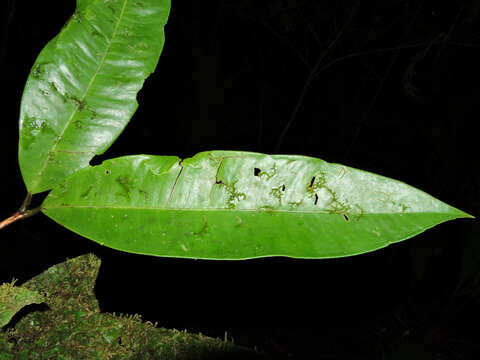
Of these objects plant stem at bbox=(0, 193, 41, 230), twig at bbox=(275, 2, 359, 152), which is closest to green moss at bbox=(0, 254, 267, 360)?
plant stem at bbox=(0, 193, 41, 230)

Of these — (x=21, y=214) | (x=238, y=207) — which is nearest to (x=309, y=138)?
(x=238, y=207)

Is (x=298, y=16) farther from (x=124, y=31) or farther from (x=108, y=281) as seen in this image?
(x=108, y=281)

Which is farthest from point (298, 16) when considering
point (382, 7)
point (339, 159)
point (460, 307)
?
point (460, 307)

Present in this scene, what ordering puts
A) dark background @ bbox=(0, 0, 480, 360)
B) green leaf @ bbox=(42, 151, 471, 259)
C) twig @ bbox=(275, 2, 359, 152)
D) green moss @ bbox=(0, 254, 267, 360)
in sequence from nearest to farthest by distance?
green leaf @ bbox=(42, 151, 471, 259) → green moss @ bbox=(0, 254, 267, 360) → dark background @ bbox=(0, 0, 480, 360) → twig @ bbox=(275, 2, 359, 152)

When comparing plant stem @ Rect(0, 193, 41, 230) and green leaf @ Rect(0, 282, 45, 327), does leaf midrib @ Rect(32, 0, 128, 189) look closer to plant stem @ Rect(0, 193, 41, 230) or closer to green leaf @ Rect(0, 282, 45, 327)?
plant stem @ Rect(0, 193, 41, 230)

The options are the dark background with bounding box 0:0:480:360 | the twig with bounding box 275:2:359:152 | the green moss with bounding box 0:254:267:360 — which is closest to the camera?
the green moss with bounding box 0:254:267:360

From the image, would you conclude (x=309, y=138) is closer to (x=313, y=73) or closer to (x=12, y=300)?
(x=313, y=73)
